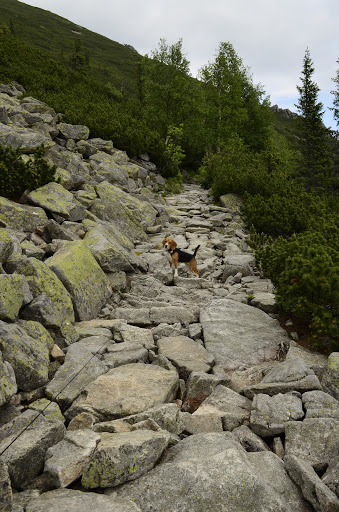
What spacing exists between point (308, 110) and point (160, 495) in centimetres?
3977

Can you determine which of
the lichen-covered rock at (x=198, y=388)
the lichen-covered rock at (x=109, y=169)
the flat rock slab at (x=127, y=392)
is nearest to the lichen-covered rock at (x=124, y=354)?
the flat rock slab at (x=127, y=392)

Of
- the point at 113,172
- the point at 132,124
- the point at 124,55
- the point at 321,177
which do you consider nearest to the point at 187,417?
the point at 113,172

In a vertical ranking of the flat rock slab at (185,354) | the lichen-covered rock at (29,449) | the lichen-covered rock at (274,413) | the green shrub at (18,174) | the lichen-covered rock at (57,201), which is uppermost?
the green shrub at (18,174)

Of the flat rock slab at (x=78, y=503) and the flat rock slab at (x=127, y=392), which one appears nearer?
the flat rock slab at (x=78, y=503)

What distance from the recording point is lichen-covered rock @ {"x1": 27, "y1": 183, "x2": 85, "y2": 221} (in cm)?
948

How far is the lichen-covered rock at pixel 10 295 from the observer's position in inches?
179

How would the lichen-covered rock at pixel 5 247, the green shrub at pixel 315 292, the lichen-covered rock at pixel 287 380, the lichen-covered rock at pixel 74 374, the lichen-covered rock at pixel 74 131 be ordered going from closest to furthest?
the lichen-covered rock at pixel 74 374, the lichen-covered rock at pixel 287 380, the lichen-covered rock at pixel 5 247, the green shrub at pixel 315 292, the lichen-covered rock at pixel 74 131

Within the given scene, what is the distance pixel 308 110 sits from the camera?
116 ft

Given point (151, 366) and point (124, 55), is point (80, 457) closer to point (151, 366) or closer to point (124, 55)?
point (151, 366)

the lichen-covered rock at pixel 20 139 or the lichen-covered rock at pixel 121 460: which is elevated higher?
the lichen-covered rock at pixel 20 139

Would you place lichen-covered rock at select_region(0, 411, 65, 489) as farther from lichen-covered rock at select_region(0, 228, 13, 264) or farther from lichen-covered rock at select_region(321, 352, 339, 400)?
lichen-covered rock at select_region(321, 352, 339, 400)

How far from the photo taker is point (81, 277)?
7.00 meters

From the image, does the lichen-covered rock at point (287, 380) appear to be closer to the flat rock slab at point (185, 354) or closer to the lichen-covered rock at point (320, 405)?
the lichen-covered rock at point (320, 405)

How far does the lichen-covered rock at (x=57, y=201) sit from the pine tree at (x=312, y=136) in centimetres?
2481
